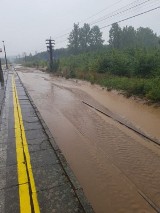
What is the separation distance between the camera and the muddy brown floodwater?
16.2ft

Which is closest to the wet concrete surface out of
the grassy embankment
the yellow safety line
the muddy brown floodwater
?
the yellow safety line

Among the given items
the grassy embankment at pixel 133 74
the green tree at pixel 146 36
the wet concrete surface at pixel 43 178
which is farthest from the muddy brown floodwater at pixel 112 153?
the green tree at pixel 146 36

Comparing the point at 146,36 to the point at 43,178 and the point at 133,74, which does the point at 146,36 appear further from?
the point at 43,178

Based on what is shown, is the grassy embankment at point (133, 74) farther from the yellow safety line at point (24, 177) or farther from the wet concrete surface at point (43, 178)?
the yellow safety line at point (24, 177)

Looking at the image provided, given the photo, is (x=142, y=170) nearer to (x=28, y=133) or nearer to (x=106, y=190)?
(x=106, y=190)

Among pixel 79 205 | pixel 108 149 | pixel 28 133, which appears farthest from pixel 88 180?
pixel 28 133

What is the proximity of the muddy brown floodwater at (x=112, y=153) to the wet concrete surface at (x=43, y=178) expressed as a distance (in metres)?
0.41

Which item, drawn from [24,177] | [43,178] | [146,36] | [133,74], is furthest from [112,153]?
[146,36]

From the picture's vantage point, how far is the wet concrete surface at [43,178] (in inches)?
173

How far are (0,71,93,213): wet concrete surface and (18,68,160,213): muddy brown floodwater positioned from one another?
16.3 inches

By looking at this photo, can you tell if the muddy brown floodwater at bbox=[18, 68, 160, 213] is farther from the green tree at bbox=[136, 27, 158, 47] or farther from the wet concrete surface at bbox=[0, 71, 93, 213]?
the green tree at bbox=[136, 27, 158, 47]

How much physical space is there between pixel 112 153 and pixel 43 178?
237cm

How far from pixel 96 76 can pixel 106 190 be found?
18769 mm

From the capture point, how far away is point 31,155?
21.1 feet
